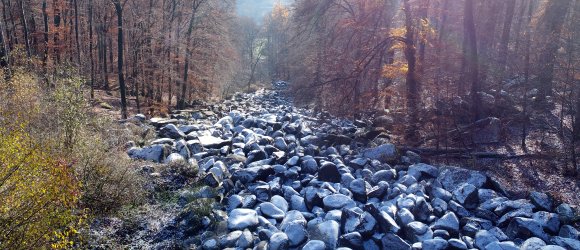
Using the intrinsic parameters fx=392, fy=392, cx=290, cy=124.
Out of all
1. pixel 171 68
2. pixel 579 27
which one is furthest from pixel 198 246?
pixel 171 68

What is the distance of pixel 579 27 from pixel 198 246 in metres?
9.95

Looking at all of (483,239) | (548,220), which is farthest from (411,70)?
(483,239)

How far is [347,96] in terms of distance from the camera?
13.9 meters

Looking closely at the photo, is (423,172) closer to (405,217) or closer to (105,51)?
(405,217)

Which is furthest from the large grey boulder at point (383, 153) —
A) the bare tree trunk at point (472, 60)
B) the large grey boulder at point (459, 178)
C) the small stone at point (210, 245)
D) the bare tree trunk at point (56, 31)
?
the bare tree trunk at point (56, 31)

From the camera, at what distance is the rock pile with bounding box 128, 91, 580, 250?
255 inches

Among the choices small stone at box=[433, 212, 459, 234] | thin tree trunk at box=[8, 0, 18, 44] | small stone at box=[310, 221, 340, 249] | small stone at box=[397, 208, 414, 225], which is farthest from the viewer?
thin tree trunk at box=[8, 0, 18, 44]

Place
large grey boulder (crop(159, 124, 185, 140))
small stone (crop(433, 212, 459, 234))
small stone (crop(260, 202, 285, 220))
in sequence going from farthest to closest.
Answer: large grey boulder (crop(159, 124, 185, 140))
small stone (crop(260, 202, 285, 220))
small stone (crop(433, 212, 459, 234))

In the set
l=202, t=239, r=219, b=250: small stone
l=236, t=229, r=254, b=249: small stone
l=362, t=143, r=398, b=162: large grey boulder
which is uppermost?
l=362, t=143, r=398, b=162: large grey boulder

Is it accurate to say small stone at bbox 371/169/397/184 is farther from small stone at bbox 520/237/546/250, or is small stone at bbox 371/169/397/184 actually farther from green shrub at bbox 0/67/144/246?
green shrub at bbox 0/67/144/246

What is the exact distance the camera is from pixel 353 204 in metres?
7.71

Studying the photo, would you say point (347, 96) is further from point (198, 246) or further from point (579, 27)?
point (198, 246)

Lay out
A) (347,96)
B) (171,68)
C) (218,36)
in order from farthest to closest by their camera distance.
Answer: (218,36), (171,68), (347,96)

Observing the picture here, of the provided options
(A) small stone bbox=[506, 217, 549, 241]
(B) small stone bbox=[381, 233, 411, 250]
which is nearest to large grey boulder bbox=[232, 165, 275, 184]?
(B) small stone bbox=[381, 233, 411, 250]
